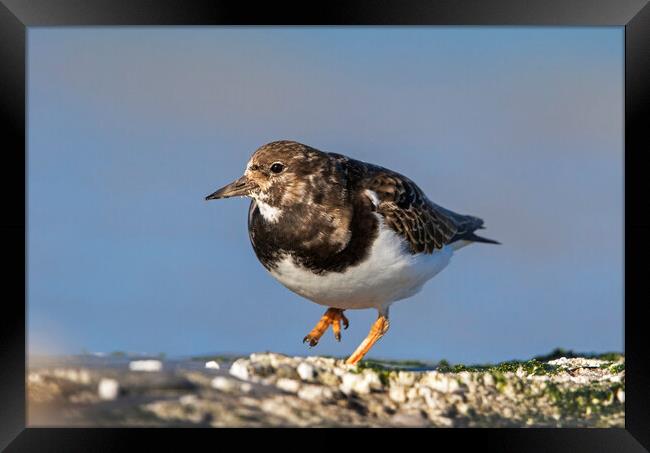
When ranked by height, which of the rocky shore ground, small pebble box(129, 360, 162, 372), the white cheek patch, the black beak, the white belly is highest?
the black beak

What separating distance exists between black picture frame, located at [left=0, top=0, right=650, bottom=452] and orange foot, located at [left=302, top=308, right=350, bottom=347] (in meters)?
3.02

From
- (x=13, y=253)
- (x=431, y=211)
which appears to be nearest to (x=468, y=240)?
(x=431, y=211)

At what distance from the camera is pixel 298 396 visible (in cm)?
705

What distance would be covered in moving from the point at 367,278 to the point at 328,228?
0.66 metres

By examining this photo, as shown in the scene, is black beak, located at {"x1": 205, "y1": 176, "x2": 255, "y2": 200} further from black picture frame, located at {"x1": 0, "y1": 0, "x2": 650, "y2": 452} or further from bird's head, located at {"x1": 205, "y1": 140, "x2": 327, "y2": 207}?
black picture frame, located at {"x1": 0, "y1": 0, "x2": 650, "y2": 452}

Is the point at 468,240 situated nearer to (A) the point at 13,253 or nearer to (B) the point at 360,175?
(B) the point at 360,175

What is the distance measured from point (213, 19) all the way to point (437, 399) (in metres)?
3.93

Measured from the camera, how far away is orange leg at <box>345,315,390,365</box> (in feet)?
28.8

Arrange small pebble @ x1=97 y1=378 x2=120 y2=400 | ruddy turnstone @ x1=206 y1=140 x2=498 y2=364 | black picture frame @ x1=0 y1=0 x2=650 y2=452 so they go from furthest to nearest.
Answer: ruddy turnstone @ x1=206 y1=140 x2=498 y2=364 → black picture frame @ x1=0 y1=0 x2=650 y2=452 → small pebble @ x1=97 y1=378 x2=120 y2=400

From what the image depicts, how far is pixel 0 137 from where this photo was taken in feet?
23.7

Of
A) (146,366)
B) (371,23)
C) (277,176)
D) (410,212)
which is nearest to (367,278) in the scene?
(410,212)

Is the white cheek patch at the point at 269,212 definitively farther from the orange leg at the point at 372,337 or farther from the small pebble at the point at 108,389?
the small pebble at the point at 108,389

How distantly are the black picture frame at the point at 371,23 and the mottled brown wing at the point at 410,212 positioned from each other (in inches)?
83.2

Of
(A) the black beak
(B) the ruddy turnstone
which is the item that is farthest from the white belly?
(A) the black beak
